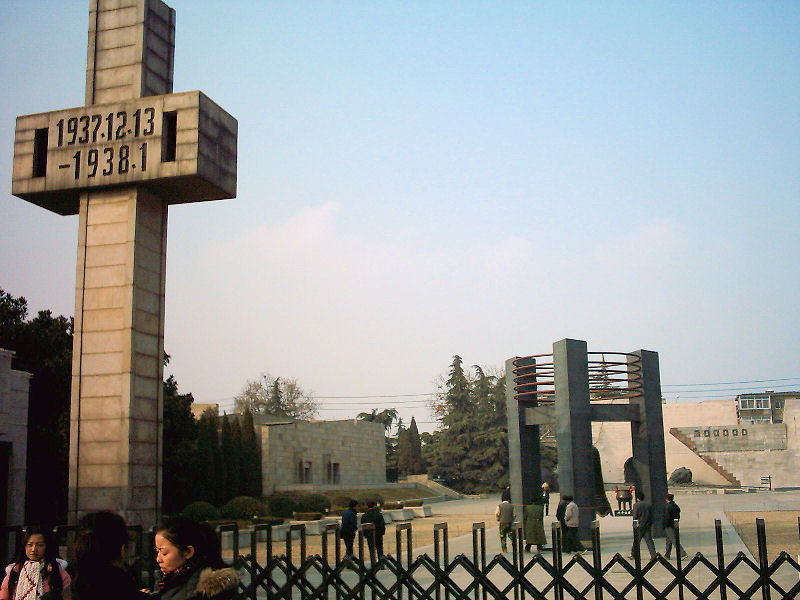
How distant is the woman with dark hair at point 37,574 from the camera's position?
693cm

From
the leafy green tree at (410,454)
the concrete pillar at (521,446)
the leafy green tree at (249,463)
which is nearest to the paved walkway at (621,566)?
the concrete pillar at (521,446)

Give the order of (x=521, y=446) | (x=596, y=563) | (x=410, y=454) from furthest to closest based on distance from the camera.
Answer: (x=410, y=454) < (x=521, y=446) < (x=596, y=563)

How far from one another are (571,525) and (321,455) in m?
38.1

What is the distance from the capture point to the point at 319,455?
5409 cm

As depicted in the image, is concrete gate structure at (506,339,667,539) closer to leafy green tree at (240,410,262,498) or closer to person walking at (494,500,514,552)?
person walking at (494,500,514,552)

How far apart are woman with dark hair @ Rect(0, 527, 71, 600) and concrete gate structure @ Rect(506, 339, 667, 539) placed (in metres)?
14.2

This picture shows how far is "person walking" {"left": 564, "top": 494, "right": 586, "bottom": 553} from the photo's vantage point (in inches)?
697

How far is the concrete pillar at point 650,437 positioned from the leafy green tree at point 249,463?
26.5 metres

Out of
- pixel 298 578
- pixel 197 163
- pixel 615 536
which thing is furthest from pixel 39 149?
pixel 615 536

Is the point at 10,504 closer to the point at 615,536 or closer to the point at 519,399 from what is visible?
the point at 519,399

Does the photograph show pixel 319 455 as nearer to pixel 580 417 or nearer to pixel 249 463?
pixel 249 463

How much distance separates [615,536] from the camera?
901 inches

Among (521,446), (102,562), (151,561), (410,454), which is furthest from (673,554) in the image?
(410,454)

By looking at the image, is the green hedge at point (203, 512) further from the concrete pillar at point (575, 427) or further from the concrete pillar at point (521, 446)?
the concrete pillar at point (575, 427)
